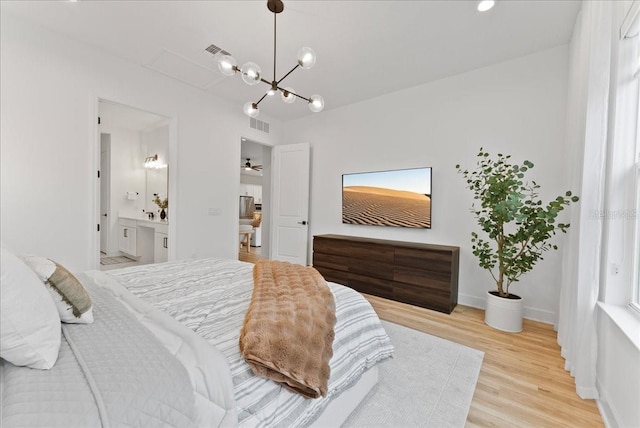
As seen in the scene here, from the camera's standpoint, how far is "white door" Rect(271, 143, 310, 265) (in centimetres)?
450

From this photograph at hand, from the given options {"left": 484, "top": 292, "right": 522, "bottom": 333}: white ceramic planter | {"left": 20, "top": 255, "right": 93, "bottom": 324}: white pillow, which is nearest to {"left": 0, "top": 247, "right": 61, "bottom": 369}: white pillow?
{"left": 20, "top": 255, "right": 93, "bottom": 324}: white pillow

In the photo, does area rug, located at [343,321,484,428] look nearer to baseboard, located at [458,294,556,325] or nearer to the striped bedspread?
the striped bedspread

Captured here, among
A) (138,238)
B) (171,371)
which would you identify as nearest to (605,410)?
(171,371)

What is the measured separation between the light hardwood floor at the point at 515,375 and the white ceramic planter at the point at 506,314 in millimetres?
76

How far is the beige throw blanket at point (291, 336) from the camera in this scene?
94cm

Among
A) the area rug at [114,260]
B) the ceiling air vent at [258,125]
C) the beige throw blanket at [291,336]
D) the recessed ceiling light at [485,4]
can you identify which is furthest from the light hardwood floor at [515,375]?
the area rug at [114,260]

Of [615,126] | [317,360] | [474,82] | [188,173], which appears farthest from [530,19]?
[188,173]

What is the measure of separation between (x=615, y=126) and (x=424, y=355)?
6.41ft

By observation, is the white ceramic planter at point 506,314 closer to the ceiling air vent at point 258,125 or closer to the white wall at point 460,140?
the white wall at point 460,140

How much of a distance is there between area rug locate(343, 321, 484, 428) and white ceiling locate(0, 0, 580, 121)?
281 cm

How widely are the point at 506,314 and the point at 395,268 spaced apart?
1.16 m

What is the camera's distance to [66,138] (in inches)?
104

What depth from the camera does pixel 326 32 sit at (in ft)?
8.20

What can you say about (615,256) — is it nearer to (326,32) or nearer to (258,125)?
(326,32)
